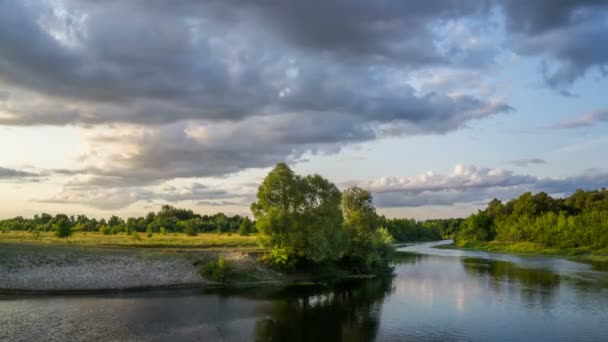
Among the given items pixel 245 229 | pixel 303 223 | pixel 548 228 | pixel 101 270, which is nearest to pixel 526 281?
pixel 303 223

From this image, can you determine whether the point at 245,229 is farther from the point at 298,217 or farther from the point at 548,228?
the point at 548,228

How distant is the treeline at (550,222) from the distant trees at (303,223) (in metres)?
86.3

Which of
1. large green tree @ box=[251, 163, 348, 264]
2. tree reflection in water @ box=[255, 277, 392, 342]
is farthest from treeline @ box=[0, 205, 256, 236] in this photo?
tree reflection in water @ box=[255, 277, 392, 342]

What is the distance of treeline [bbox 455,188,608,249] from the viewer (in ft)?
456

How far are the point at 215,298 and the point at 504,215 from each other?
16025 centimetres

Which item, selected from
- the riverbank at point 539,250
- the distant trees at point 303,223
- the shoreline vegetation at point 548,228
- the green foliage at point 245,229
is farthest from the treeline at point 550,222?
the green foliage at point 245,229

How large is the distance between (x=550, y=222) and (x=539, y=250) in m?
15.6

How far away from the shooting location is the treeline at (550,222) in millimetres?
138875

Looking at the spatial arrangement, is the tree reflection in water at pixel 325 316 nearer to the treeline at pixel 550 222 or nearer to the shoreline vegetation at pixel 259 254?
the shoreline vegetation at pixel 259 254

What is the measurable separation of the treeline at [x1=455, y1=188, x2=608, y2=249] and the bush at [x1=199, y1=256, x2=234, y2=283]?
112 m

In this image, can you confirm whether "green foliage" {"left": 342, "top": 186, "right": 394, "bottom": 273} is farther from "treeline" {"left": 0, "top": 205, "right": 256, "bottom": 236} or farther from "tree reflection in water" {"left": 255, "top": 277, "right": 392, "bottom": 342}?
"treeline" {"left": 0, "top": 205, "right": 256, "bottom": 236}

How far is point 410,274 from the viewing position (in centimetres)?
8319

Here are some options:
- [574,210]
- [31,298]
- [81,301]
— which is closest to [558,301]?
[81,301]

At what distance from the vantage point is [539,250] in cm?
14400
